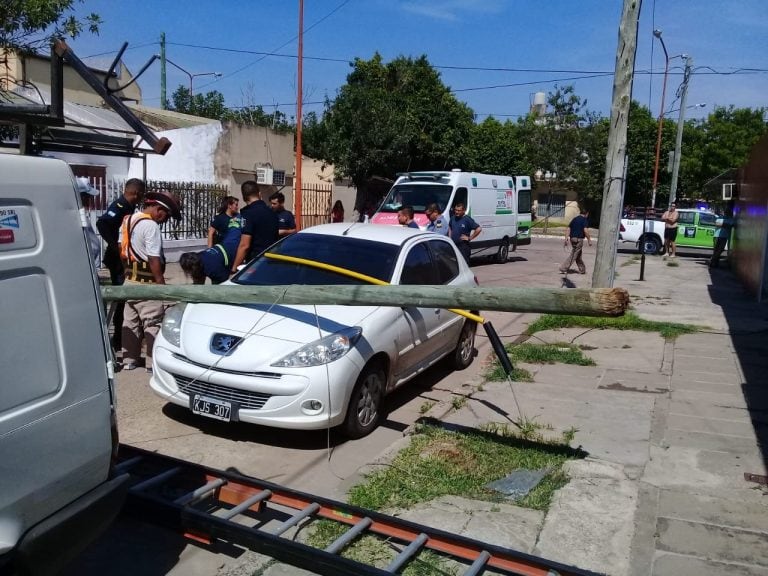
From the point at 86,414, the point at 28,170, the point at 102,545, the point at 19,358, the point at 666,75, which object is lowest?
the point at 102,545

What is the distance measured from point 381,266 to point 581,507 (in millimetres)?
2827

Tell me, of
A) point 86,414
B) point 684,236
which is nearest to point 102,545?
point 86,414

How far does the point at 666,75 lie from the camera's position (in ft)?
109

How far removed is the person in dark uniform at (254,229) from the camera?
805 centimetres

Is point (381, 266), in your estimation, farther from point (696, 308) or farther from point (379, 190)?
point (379, 190)

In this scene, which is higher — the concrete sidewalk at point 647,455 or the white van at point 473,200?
the white van at point 473,200

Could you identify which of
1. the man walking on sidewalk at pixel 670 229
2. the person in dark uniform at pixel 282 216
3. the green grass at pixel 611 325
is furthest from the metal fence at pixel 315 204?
the green grass at pixel 611 325

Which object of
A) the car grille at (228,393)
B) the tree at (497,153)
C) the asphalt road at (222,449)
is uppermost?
the tree at (497,153)

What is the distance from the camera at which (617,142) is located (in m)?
10.1

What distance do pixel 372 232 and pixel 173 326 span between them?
2201 mm

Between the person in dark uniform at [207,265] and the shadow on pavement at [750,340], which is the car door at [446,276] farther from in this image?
the shadow on pavement at [750,340]

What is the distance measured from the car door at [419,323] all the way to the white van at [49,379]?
3.49 m

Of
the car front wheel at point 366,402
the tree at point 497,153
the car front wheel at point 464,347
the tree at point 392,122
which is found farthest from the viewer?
the tree at point 497,153

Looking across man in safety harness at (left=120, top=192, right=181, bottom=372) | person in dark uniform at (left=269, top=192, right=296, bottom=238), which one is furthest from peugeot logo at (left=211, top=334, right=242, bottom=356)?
person in dark uniform at (left=269, top=192, right=296, bottom=238)
